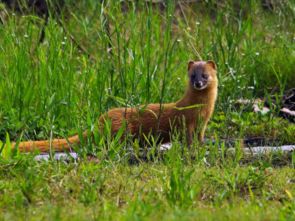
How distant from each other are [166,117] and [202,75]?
48cm

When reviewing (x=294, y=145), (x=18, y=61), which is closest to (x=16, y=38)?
(x=18, y=61)

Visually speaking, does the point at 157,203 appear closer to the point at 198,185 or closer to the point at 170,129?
the point at 198,185

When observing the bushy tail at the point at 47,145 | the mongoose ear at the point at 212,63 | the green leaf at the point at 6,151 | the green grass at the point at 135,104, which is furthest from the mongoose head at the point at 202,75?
the green leaf at the point at 6,151

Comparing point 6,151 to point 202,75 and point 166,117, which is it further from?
point 202,75

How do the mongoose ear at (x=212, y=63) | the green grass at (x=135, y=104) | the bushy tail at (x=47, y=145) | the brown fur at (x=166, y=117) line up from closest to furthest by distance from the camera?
the green grass at (x=135, y=104) → the bushy tail at (x=47, y=145) → the brown fur at (x=166, y=117) → the mongoose ear at (x=212, y=63)

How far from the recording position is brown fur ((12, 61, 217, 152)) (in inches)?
238

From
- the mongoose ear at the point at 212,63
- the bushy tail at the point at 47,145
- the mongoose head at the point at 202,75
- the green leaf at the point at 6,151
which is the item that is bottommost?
the bushy tail at the point at 47,145

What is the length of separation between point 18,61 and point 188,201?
2692 mm

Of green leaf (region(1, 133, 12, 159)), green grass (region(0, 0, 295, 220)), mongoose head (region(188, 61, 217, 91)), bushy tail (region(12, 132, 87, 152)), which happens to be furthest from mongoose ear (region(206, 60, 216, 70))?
green leaf (region(1, 133, 12, 159))

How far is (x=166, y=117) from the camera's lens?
6.26 metres

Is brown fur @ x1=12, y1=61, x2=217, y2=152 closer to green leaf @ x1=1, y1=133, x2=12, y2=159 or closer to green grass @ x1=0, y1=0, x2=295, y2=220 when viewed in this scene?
green grass @ x1=0, y1=0, x2=295, y2=220

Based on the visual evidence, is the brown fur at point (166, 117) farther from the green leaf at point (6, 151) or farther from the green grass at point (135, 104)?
the green leaf at point (6, 151)

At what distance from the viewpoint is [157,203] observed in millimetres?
4238

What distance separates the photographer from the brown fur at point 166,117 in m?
6.04
